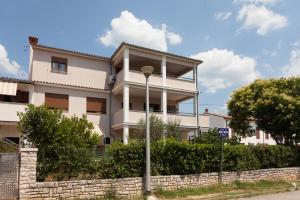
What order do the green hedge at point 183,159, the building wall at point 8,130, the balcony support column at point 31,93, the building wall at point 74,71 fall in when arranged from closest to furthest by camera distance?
the green hedge at point 183,159 < the building wall at point 8,130 < the balcony support column at point 31,93 < the building wall at point 74,71

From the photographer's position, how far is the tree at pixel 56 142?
13914 millimetres

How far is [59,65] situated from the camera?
28.7 meters

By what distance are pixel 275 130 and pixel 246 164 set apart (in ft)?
22.5

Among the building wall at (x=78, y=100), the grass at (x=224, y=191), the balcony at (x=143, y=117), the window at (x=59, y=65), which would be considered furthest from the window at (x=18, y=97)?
the grass at (x=224, y=191)

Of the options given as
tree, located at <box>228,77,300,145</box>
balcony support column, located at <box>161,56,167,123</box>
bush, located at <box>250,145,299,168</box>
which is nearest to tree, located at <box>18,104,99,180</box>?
bush, located at <box>250,145,299,168</box>

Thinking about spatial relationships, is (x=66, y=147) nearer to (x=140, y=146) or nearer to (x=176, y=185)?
(x=140, y=146)

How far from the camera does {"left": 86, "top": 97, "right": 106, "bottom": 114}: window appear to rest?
29.2m

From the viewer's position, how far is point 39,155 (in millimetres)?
13812

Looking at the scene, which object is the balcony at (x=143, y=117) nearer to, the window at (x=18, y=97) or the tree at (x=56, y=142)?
the window at (x=18, y=97)

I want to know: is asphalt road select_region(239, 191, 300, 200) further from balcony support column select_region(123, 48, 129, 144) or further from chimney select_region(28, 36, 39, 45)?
chimney select_region(28, 36, 39, 45)

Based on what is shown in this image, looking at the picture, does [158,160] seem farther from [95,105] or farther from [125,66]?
[95,105]

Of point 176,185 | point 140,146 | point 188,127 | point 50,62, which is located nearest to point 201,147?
point 176,185

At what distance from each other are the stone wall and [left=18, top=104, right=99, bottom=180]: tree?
59 cm

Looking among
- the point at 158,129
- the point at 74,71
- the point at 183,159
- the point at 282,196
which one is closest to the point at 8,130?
the point at 74,71
